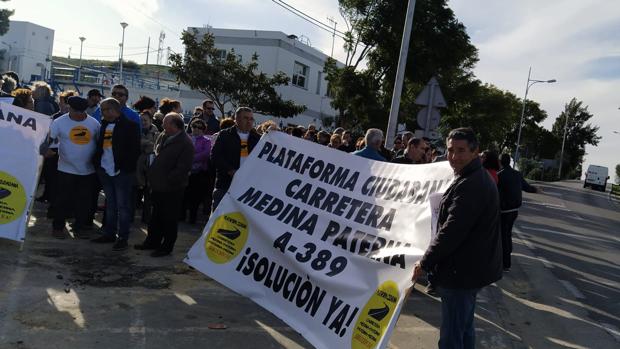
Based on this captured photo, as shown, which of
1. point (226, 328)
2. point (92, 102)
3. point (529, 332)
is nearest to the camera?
point (226, 328)

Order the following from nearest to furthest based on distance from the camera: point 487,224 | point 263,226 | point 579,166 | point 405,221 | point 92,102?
point 487,224, point 405,221, point 263,226, point 92,102, point 579,166

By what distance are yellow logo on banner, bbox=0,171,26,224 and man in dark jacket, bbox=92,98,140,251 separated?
93 cm

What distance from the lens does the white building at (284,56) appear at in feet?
108

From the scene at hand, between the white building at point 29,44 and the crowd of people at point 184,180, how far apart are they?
59.1 metres

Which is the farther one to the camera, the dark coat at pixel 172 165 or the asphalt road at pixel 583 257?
the asphalt road at pixel 583 257

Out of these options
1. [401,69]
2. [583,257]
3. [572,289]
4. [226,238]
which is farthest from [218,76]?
[226,238]

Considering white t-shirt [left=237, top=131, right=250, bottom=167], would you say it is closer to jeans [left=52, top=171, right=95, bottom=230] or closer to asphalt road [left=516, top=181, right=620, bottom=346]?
jeans [left=52, top=171, right=95, bottom=230]

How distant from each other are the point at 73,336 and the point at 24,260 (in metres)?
2.19

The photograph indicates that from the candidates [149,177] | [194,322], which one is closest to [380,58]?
[149,177]

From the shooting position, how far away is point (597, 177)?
60.0 metres

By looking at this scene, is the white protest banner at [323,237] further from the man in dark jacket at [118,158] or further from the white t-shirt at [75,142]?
the white t-shirt at [75,142]

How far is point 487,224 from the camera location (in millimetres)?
3516

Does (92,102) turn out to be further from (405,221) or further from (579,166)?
(579,166)

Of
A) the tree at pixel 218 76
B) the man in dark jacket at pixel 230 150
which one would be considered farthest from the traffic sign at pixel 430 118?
the tree at pixel 218 76
